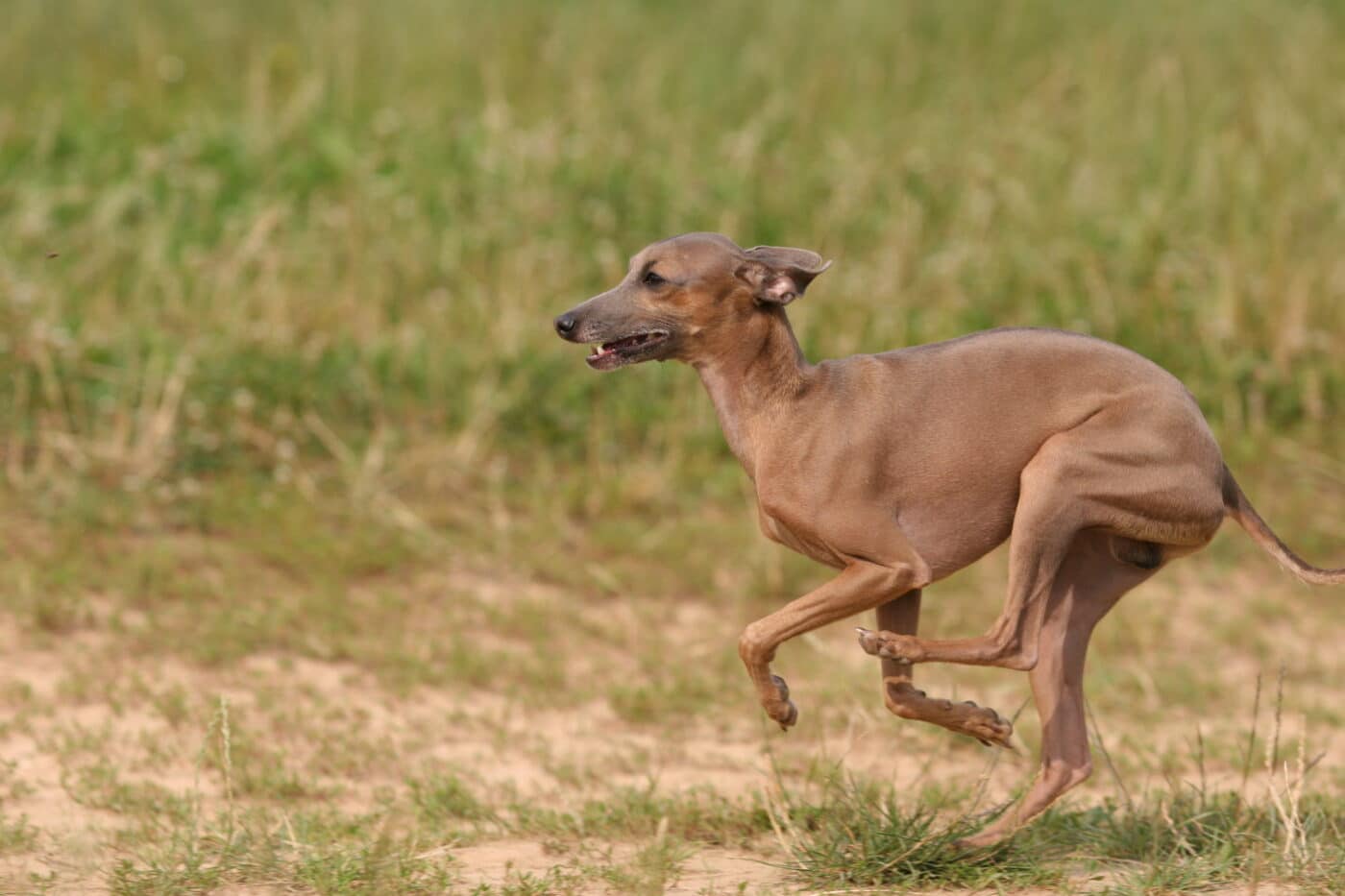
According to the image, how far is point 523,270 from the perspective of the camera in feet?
32.7

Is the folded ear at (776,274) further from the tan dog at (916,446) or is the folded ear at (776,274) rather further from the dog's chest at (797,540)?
the dog's chest at (797,540)

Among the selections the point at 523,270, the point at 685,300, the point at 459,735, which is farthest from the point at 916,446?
the point at 523,270

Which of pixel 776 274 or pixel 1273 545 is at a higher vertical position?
pixel 776 274

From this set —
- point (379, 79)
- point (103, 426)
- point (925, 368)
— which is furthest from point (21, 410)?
point (925, 368)

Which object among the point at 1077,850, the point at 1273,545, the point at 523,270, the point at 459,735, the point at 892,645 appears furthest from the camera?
the point at 523,270

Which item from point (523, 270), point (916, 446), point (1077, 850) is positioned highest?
point (523, 270)

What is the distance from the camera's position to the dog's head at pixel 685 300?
15.8 feet

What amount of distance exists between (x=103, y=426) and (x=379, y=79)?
155 inches

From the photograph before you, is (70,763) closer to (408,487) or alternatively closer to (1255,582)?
(408,487)

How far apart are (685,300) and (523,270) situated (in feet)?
17.1

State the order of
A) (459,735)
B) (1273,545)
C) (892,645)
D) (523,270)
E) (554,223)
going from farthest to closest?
(554,223)
(523,270)
(459,735)
(1273,545)
(892,645)

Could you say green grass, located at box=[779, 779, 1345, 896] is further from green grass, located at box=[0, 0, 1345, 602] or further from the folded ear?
green grass, located at box=[0, 0, 1345, 602]

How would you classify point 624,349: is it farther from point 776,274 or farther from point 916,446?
point 916,446

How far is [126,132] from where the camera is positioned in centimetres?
1105
